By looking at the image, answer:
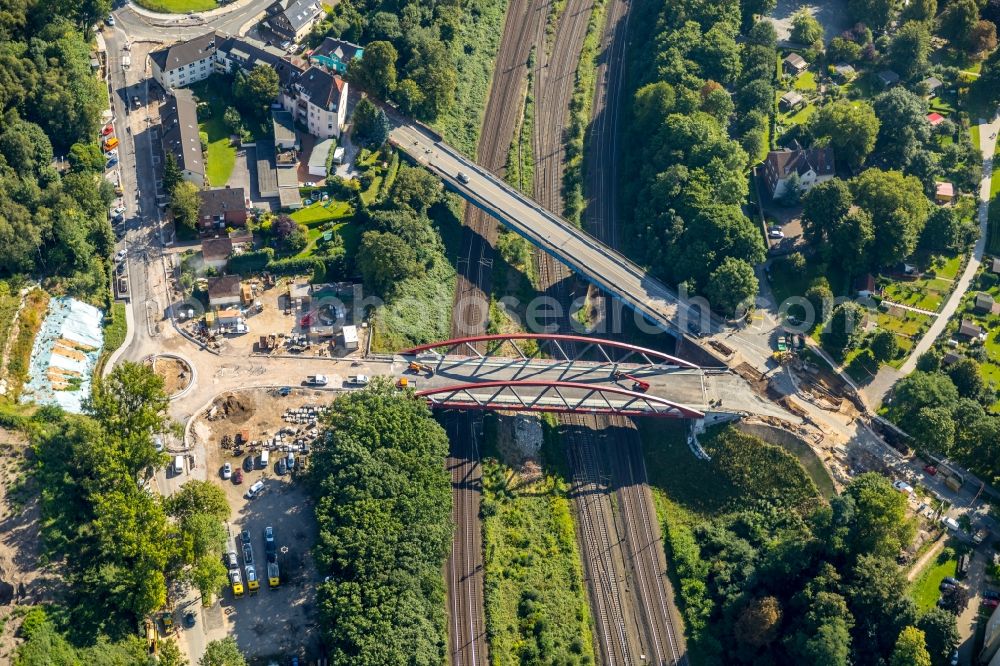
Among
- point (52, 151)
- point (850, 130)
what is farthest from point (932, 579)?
point (52, 151)

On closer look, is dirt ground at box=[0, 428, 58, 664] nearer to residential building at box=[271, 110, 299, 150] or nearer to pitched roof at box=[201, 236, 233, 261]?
pitched roof at box=[201, 236, 233, 261]

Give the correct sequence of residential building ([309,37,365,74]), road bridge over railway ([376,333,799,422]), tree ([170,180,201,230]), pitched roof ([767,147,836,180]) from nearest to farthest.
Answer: road bridge over railway ([376,333,799,422]) < tree ([170,180,201,230]) < pitched roof ([767,147,836,180]) < residential building ([309,37,365,74])

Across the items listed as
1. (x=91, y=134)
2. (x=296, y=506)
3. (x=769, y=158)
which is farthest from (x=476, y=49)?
(x=296, y=506)

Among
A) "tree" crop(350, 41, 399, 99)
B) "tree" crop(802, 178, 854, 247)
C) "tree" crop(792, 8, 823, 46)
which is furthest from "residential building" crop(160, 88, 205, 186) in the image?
"tree" crop(792, 8, 823, 46)

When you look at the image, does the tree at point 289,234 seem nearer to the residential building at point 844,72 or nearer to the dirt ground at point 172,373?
the dirt ground at point 172,373

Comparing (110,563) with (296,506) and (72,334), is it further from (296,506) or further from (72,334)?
(72,334)
